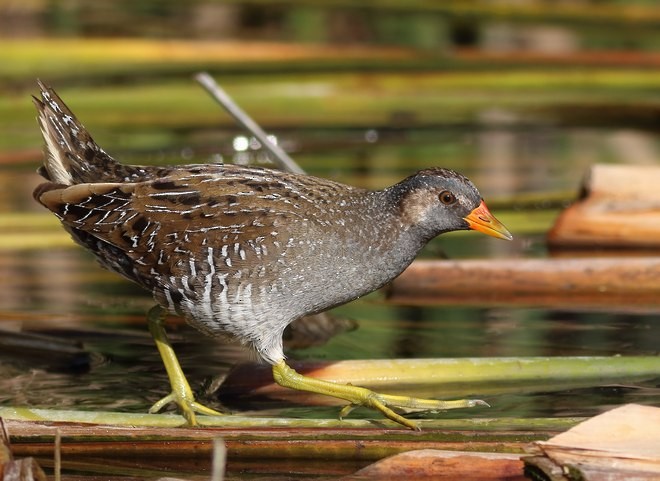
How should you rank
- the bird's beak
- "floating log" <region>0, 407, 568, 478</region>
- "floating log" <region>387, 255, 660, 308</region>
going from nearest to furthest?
"floating log" <region>0, 407, 568, 478</region>, the bird's beak, "floating log" <region>387, 255, 660, 308</region>

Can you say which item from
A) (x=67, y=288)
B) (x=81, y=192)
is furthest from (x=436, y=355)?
(x=67, y=288)

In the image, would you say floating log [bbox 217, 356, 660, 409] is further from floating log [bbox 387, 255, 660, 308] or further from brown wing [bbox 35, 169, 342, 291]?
floating log [bbox 387, 255, 660, 308]

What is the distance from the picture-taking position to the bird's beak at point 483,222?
4906 millimetres

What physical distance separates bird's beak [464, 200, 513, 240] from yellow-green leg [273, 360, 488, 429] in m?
0.63

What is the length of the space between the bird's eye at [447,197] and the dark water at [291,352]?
2.45ft

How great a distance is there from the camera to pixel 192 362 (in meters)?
5.64

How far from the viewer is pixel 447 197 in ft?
15.9

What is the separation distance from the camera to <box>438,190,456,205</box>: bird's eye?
15.9 ft

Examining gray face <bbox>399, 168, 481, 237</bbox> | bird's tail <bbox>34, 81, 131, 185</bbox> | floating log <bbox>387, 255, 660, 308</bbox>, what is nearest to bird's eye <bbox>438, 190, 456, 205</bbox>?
gray face <bbox>399, 168, 481, 237</bbox>

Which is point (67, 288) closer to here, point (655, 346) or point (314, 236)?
point (314, 236)

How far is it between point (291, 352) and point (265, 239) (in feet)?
3.34

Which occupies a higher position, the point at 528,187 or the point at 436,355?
the point at 528,187

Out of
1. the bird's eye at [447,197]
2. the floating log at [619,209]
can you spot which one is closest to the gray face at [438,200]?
the bird's eye at [447,197]

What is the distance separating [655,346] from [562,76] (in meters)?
4.05
